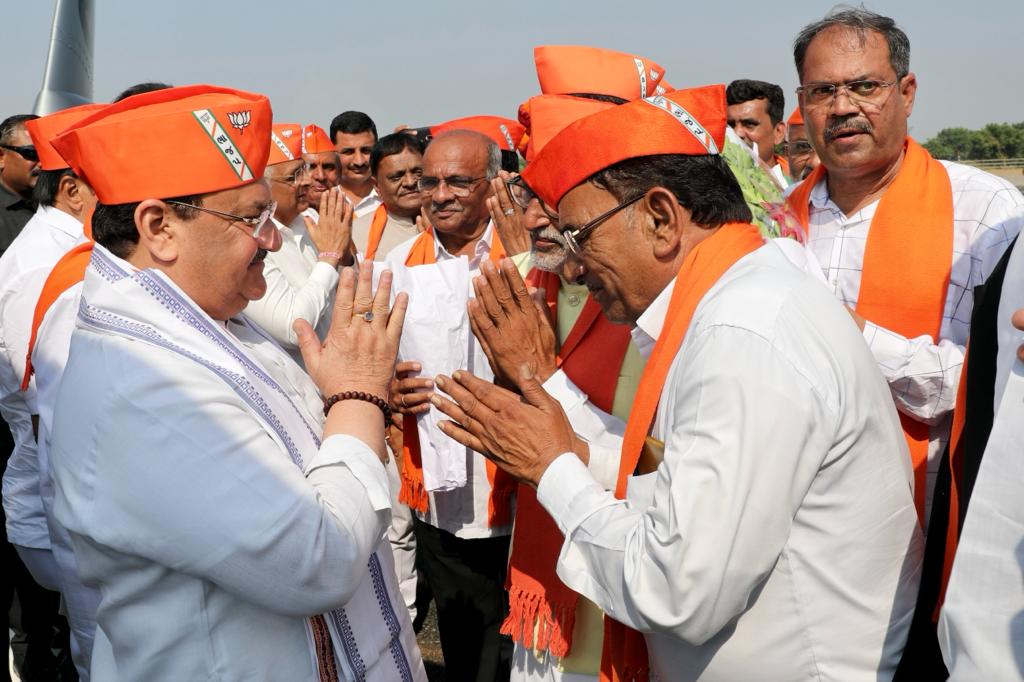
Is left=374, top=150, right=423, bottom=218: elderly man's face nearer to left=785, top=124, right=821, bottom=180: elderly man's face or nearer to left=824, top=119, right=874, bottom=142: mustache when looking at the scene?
left=785, top=124, right=821, bottom=180: elderly man's face

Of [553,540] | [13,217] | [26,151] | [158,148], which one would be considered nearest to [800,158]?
[553,540]

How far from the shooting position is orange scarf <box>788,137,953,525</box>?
3.11m

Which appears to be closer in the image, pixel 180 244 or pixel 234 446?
pixel 234 446

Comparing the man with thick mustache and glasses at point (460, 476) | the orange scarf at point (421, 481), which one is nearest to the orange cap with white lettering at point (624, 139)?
the orange scarf at point (421, 481)

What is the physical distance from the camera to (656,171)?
2.15 metres

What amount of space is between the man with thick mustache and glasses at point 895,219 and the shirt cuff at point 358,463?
1655 mm

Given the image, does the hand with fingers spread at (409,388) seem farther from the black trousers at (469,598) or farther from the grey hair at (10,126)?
the grey hair at (10,126)

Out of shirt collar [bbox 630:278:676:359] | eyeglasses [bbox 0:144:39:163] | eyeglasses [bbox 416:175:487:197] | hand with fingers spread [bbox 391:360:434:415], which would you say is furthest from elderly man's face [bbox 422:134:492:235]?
eyeglasses [bbox 0:144:39:163]

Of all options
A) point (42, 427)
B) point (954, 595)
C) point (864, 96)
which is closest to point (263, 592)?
point (954, 595)

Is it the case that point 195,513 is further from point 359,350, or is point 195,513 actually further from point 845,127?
point 845,127

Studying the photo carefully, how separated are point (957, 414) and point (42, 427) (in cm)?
280

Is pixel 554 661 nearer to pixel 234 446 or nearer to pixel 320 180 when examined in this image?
pixel 234 446

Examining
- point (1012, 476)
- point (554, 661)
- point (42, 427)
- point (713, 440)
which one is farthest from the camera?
point (42, 427)

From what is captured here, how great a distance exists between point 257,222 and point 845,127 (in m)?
2.13
